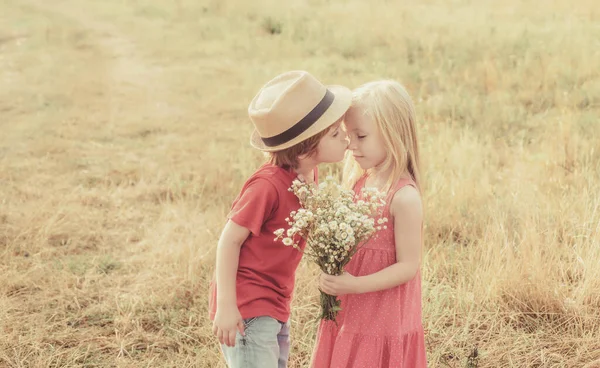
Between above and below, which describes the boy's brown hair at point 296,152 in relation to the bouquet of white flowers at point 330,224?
above

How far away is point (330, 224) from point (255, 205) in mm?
326

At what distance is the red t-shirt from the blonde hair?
1.17ft

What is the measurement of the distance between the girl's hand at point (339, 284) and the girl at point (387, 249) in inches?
3.6

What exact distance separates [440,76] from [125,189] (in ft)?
15.2

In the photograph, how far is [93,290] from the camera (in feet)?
13.9

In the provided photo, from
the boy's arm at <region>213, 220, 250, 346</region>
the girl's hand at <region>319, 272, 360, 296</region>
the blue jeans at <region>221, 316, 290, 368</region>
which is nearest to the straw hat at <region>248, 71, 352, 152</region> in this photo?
the boy's arm at <region>213, 220, 250, 346</region>

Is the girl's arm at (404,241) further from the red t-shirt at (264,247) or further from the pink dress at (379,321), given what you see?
the red t-shirt at (264,247)

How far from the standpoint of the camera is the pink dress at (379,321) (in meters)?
2.52

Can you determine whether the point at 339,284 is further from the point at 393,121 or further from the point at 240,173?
the point at 240,173

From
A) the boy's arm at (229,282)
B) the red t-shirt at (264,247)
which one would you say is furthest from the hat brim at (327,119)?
the boy's arm at (229,282)

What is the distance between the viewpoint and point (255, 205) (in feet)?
7.81

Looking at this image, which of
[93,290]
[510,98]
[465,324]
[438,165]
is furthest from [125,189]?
[510,98]

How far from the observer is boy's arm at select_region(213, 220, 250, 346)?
239 centimetres

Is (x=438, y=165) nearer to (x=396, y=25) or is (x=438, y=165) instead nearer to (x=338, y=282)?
(x=338, y=282)
